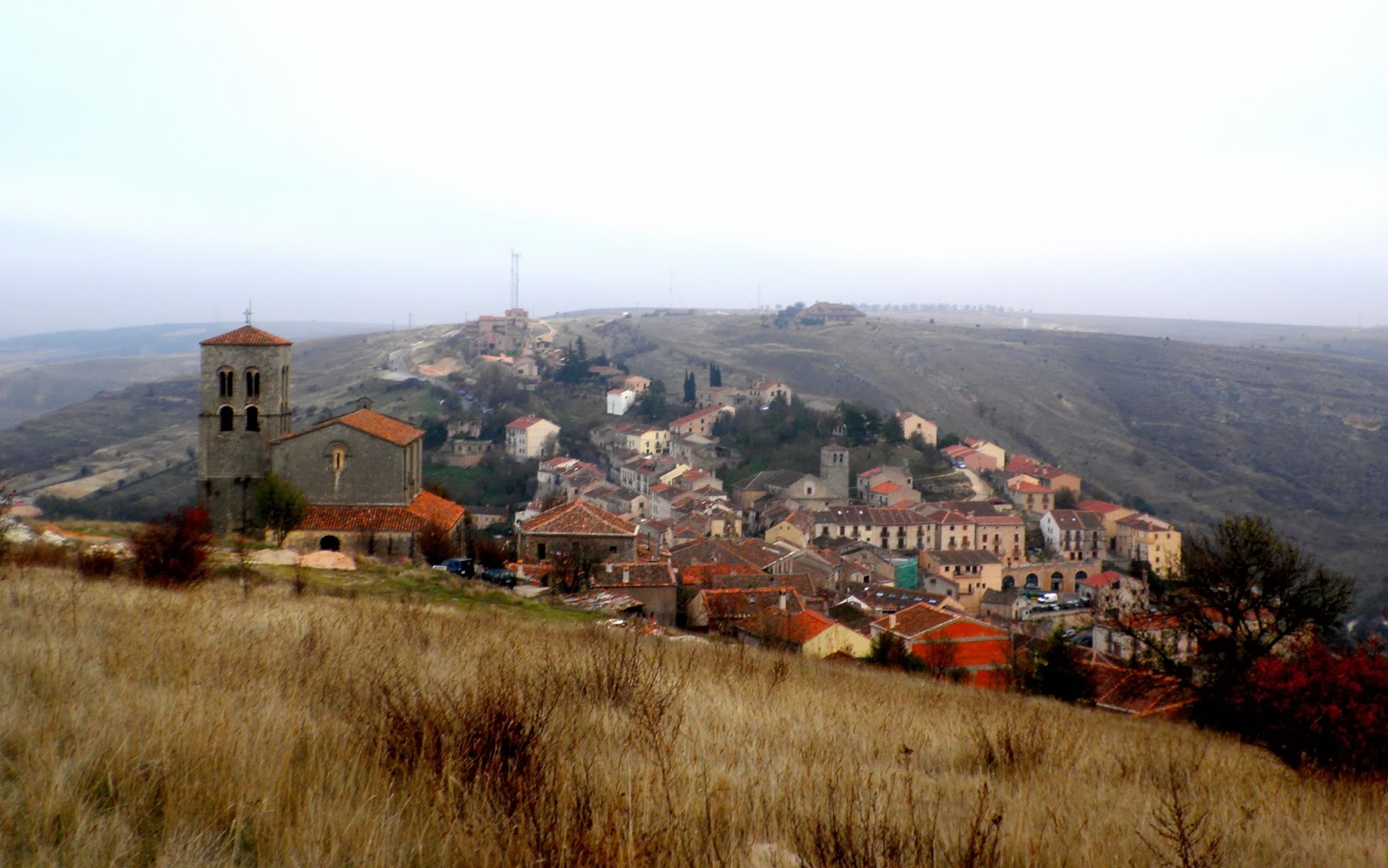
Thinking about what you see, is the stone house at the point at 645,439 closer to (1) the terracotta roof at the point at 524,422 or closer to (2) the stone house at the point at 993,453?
(1) the terracotta roof at the point at 524,422

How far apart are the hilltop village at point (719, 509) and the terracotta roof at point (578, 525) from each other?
0.07 metres

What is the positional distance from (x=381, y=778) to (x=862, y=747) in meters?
2.09

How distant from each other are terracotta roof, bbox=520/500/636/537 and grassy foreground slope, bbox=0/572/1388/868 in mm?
18412

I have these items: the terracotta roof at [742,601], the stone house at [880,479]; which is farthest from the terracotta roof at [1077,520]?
the terracotta roof at [742,601]

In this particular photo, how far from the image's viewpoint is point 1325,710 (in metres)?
5.45

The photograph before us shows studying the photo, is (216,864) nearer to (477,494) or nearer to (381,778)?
(381,778)

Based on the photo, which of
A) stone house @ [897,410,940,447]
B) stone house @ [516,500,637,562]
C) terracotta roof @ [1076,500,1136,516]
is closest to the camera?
stone house @ [516,500,637,562]

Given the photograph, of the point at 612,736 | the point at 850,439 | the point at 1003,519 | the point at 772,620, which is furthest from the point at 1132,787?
the point at 850,439

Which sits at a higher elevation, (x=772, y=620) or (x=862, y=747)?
(x=862, y=747)

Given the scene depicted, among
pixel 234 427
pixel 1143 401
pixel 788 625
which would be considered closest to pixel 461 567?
pixel 788 625

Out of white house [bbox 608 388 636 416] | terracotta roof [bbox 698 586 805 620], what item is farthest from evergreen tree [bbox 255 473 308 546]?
white house [bbox 608 388 636 416]

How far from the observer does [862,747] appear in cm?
380

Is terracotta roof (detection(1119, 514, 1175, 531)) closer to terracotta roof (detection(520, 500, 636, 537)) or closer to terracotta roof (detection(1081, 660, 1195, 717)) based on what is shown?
terracotta roof (detection(1081, 660, 1195, 717))

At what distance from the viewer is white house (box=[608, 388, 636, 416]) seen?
69562mm
